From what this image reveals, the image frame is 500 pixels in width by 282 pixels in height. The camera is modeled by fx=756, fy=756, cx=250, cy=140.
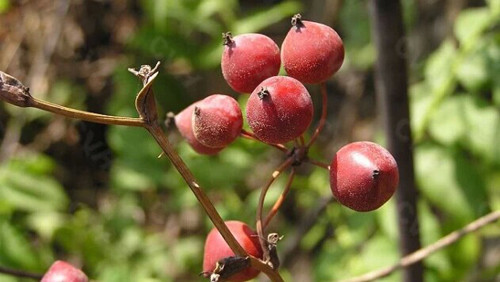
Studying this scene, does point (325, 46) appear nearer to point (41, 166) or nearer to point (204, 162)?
point (204, 162)

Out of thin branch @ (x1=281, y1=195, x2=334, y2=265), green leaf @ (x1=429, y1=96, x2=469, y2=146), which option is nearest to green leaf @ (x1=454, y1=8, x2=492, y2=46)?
green leaf @ (x1=429, y1=96, x2=469, y2=146)

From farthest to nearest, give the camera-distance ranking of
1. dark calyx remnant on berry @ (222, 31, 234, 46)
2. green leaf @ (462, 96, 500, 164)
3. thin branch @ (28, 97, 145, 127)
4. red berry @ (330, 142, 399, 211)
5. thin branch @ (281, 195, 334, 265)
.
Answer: thin branch @ (281, 195, 334, 265)
green leaf @ (462, 96, 500, 164)
dark calyx remnant on berry @ (222, 31, 234, 46)
red berry @ (330, 142, 399, 211)
thin branch @ (28, 97, 145, 127)

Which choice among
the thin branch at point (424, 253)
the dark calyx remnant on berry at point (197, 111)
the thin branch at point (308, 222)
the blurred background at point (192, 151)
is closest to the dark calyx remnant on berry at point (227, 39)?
the dark calyx remnant on berry at point (197, 111)

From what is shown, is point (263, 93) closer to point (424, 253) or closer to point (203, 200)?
point (203, 200)

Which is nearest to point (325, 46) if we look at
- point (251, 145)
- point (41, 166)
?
point (251, 145)

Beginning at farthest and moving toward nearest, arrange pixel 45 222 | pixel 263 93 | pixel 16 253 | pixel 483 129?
pixel 45 222
pixel 16 253
pixel 483 129
pixel 263 93

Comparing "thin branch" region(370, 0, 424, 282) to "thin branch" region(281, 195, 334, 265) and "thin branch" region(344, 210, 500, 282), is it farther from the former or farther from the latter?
"thin branch" region(281, 195, 334, 265)

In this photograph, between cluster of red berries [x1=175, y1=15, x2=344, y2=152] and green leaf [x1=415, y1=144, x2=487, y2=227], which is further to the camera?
green leaf [x1=415, y1=144, x2=487, y2=227]

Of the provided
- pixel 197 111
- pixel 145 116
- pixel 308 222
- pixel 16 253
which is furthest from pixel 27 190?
pixel 145 116
